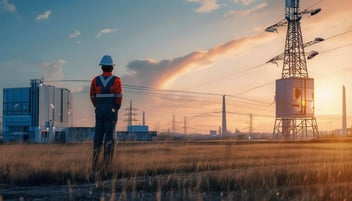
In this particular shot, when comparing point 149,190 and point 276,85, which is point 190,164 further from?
point 276,85

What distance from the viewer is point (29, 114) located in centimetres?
6925

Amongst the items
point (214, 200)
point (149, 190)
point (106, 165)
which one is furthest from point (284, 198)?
point (106, 165)

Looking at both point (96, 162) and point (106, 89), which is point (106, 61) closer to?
point (106, 89)

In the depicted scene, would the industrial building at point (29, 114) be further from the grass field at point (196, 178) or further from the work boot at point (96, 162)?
the work boot at point (96, 162)

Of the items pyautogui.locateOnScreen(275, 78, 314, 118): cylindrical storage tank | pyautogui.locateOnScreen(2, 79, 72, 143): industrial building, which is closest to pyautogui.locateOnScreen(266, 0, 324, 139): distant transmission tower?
pyautogui.locateOnScreen(275, 78, 314, 118): cylindrical storage tank

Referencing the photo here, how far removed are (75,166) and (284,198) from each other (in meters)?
5.00

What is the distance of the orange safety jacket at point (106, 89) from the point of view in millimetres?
10672

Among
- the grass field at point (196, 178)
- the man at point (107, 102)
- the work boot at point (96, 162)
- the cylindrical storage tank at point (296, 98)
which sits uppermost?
the cylindrical storage tank at point (296, 98)

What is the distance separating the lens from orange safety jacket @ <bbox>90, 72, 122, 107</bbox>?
420 inches

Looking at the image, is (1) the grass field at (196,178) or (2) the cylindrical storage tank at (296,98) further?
(2) the cylindrical storage tank at (296,98)

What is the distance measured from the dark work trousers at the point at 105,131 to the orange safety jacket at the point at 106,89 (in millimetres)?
126

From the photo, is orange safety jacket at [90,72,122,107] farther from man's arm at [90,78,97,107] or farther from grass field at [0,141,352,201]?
grass field at [0,141,352,201]

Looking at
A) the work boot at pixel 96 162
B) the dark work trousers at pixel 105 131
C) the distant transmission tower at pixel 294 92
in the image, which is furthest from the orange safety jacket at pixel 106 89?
the distant transmission tower at pixel 294 92

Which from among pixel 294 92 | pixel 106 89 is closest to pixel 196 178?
pixel 106 89
